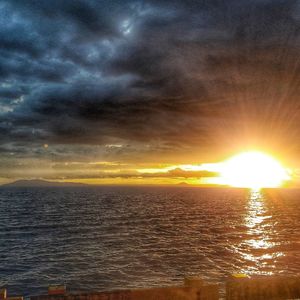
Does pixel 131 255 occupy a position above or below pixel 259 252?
above

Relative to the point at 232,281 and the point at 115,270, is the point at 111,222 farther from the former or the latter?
the point at 232,281

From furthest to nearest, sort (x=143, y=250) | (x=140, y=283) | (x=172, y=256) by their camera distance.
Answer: (x=143, y=250), (x=172, y=256), (x=140, y=283)

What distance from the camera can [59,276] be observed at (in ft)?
98.2

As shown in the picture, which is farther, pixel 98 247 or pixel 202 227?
pixel 202 227

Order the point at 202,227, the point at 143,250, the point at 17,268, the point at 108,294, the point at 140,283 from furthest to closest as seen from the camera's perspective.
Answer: the point at 202,227 < the point at 143,250 < the point at 17,268 < the point at 140,283 < the point at 108,294

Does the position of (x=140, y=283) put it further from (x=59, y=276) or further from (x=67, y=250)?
(x=67, y=250)

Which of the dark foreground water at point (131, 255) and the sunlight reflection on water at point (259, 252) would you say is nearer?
the dark foreground water at point (131, 255)

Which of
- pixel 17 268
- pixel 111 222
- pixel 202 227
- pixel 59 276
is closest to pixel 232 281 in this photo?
pixel 59 276

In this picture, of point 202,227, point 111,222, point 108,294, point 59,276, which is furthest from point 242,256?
point 111,222

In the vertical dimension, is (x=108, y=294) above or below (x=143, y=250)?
above

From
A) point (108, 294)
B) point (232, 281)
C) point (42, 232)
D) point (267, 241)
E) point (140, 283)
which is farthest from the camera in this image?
point (42, 232)

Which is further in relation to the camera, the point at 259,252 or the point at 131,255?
the point at 259,252

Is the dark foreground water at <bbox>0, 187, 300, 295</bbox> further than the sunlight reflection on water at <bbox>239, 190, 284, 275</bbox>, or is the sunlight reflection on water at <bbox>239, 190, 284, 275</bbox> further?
the sunlight reflection on water at <bbox>239, 190, 284, 275</bbox>

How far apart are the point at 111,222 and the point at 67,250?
30.3 metres
